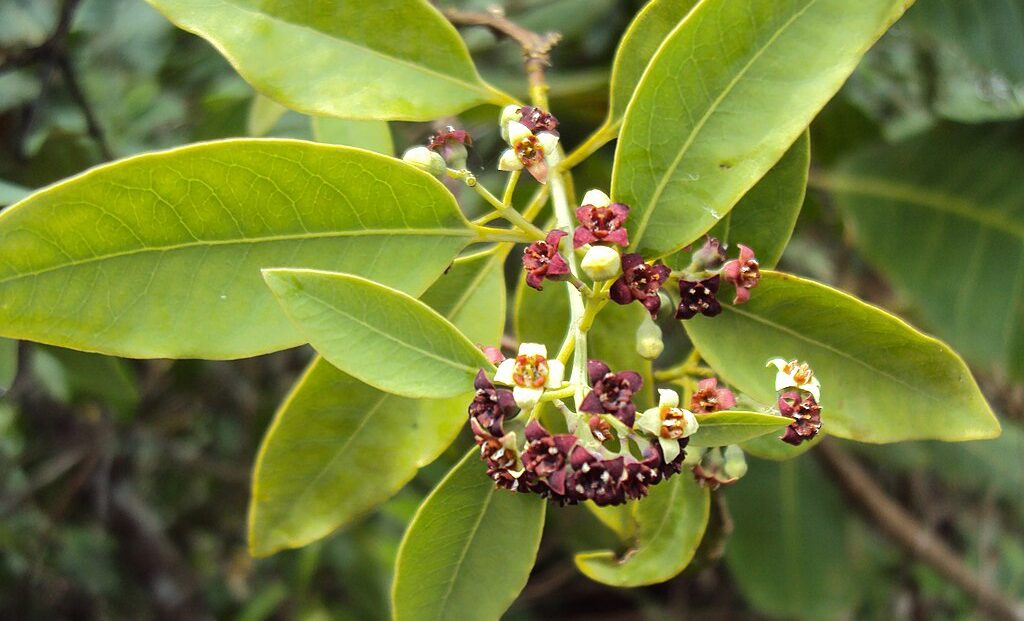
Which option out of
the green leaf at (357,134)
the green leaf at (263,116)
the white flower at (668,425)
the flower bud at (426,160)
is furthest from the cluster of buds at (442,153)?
the green leaf at (263,116)

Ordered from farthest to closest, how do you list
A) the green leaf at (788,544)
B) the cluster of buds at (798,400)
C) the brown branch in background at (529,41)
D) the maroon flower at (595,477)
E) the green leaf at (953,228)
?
the green leaf at (788,544), the green leaf at (953,228), the brown branch in background at (529,41), the cluster of buds at (798,400), the maroon flower at (595,477)

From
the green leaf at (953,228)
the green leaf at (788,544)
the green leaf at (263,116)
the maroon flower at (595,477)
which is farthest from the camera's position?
the green leaf at (788,544)

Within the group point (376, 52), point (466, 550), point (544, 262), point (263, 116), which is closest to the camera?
point (544, 262)

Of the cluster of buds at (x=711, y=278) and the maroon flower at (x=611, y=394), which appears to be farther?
the cluster of buds at (x=711, y=278)

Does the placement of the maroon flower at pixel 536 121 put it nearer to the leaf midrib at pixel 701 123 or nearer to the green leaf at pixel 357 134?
the leaf midrib at pixel 701 123

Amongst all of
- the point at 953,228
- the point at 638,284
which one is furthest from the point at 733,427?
the point at 953,228

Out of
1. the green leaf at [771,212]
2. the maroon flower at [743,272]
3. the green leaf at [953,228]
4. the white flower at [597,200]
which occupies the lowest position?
the maroon flower at [743,272]

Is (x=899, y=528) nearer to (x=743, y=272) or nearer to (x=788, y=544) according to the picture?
(x=788, y=544)
